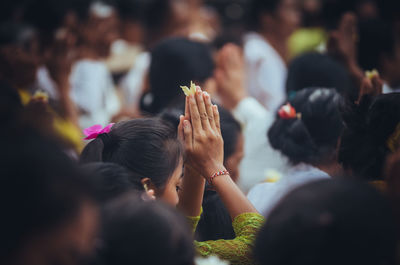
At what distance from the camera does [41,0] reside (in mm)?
5180

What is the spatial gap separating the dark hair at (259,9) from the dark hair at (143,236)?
4511 millimetres

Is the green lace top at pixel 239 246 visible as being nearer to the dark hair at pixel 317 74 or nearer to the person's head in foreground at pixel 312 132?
the person's head in foreground at pixel 312 132

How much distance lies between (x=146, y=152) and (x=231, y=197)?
37 cm

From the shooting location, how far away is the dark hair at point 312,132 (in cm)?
→ 236

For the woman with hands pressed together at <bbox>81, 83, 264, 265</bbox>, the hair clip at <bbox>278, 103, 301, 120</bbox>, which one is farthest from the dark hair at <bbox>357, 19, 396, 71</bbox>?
the woman with hands pressed together at <bbox>81, 83, 264, 265</bbox>

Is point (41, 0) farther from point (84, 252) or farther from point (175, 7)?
point (84, 252)

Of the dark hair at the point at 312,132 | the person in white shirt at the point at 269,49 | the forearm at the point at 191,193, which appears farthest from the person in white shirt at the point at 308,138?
the person in white shirt at the point at 269,49

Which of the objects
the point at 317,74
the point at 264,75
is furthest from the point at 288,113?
the point at 264,75

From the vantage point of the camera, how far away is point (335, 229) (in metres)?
1.09

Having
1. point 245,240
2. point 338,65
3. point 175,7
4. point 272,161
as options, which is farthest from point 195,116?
point 175,7

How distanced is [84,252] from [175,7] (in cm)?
428

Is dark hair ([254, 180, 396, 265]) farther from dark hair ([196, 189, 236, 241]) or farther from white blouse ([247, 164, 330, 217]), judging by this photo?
white blouse ([247, 164, 330, 217])

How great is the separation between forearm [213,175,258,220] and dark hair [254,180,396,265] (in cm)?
53

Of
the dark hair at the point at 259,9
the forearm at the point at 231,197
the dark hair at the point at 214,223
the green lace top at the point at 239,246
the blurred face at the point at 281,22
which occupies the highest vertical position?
the dark hair at the point at 259,9
